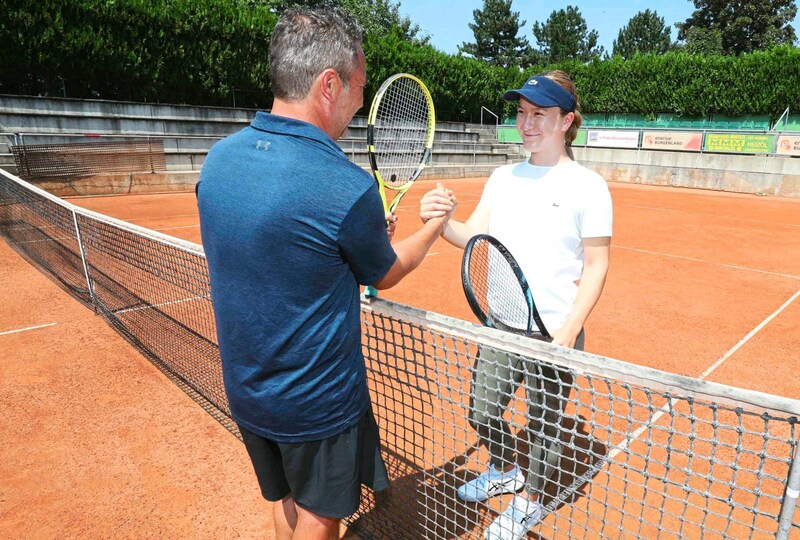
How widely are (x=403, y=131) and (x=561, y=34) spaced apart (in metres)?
85.8

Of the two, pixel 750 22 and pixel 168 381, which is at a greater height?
pixel 750 22

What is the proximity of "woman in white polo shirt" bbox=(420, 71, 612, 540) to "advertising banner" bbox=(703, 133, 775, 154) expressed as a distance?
2128 cm

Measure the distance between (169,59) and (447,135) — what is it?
1346cm

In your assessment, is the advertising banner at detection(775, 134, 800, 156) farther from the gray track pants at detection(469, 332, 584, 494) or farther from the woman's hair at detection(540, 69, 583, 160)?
the gray track pants at detection(469, 332, 584, 494)

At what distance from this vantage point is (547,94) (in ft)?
8.28

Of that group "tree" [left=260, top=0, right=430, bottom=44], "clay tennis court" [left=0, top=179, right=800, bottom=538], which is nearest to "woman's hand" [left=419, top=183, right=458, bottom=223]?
"clay tennis court" [left=0, top=179, right=800, bottom=538]

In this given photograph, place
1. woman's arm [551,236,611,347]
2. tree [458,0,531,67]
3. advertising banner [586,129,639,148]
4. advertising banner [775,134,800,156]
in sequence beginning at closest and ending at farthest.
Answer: woman's arm [551,236,611,347], advertising banner [775,134,800,156], advertising banner [586,129,639,148], tree [458,0,531,67]

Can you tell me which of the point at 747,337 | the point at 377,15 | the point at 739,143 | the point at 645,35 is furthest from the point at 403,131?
the point at 645,35

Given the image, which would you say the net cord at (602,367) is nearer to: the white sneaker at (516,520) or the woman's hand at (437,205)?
the woman's hand at (437,205)

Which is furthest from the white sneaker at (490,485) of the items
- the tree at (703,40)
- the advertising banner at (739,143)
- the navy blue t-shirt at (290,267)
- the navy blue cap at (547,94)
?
the tree at (703,40)

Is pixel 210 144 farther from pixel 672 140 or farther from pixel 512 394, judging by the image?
pixel 512 394

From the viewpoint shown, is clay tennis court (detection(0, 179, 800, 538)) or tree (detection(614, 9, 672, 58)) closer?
clay tennis court (detection(0, 179, 800, 538))

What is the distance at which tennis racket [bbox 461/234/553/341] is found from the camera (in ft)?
7.92

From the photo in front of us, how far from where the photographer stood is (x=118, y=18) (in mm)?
17297
